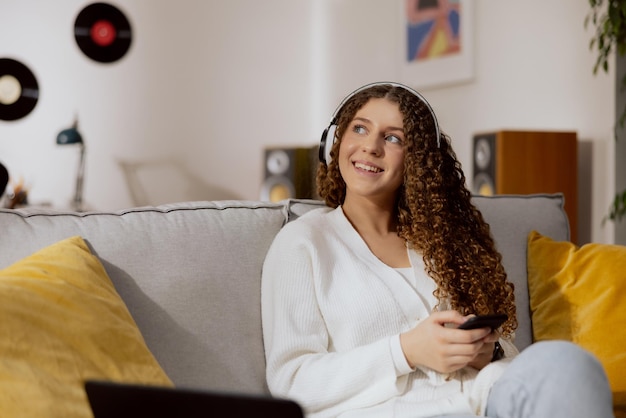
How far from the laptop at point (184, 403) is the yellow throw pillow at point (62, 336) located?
1.20 ft

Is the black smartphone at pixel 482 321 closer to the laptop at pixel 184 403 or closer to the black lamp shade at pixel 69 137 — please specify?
the laptop at pixel 184 403

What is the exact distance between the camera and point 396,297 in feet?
5.71

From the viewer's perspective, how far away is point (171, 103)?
569 centimetres

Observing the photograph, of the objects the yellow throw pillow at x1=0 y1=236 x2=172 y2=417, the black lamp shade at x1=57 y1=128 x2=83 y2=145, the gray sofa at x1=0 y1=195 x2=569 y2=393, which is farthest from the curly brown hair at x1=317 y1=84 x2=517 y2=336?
the black lamp shade at x1=57 y1=128 x2=83 y2=145

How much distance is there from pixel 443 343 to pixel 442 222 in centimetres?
39

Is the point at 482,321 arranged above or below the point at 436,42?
below

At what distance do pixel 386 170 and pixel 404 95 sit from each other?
17 centimetres

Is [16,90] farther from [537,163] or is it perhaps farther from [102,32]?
[537,163]

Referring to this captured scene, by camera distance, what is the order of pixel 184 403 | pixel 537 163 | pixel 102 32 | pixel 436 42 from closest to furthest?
pixel 184 403
pixel 537 163
pixel 436 42
pixel 102 32

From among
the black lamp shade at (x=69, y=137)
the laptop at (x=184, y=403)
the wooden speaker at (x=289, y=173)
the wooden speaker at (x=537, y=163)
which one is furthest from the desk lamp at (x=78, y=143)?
the laptop at (x=184, y=403)

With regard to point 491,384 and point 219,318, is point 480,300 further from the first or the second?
point 219,318

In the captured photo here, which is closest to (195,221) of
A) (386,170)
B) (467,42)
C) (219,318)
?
(219,318)

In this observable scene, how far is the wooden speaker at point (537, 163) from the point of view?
3.63 m

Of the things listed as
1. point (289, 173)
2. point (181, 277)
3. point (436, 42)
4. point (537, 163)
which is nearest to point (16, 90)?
point (289, 173)
